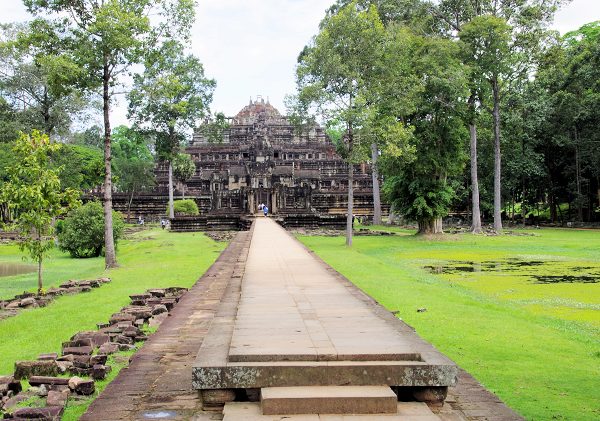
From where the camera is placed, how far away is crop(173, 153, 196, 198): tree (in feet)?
154

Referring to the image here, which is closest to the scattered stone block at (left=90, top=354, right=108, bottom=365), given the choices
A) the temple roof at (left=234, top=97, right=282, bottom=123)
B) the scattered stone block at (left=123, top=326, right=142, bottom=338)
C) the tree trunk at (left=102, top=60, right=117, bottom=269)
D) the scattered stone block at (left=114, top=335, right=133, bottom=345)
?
the scattered stone block at (left=114, top=335, right=133, bottom=345)

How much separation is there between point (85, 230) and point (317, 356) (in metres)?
24.3

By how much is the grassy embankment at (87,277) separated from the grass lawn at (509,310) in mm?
4605

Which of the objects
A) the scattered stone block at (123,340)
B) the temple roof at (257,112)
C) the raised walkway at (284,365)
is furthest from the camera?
the temple roof at (257,112)

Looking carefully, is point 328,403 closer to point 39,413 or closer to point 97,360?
point 39,413

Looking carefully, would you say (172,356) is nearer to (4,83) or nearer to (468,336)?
(468,336)

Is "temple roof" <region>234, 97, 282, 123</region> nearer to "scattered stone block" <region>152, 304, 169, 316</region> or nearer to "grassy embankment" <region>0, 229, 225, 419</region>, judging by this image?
"grassy embankment" <region>0, 229, 225, 419</region>

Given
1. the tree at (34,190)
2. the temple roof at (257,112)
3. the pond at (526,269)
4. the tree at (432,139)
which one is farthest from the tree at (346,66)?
the temple roof at (257,112)

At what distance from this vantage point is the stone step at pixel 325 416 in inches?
174

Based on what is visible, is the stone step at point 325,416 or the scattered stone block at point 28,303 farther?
the scattered stone block at point 28,303

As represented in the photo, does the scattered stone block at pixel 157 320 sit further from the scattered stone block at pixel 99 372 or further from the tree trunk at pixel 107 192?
the tree trunk at pixel 107 192

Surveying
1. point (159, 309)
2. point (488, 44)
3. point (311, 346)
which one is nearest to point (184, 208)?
point (488, 44)

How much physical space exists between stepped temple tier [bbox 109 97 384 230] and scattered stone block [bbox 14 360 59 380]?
117ft

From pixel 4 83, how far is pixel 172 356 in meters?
40.2
